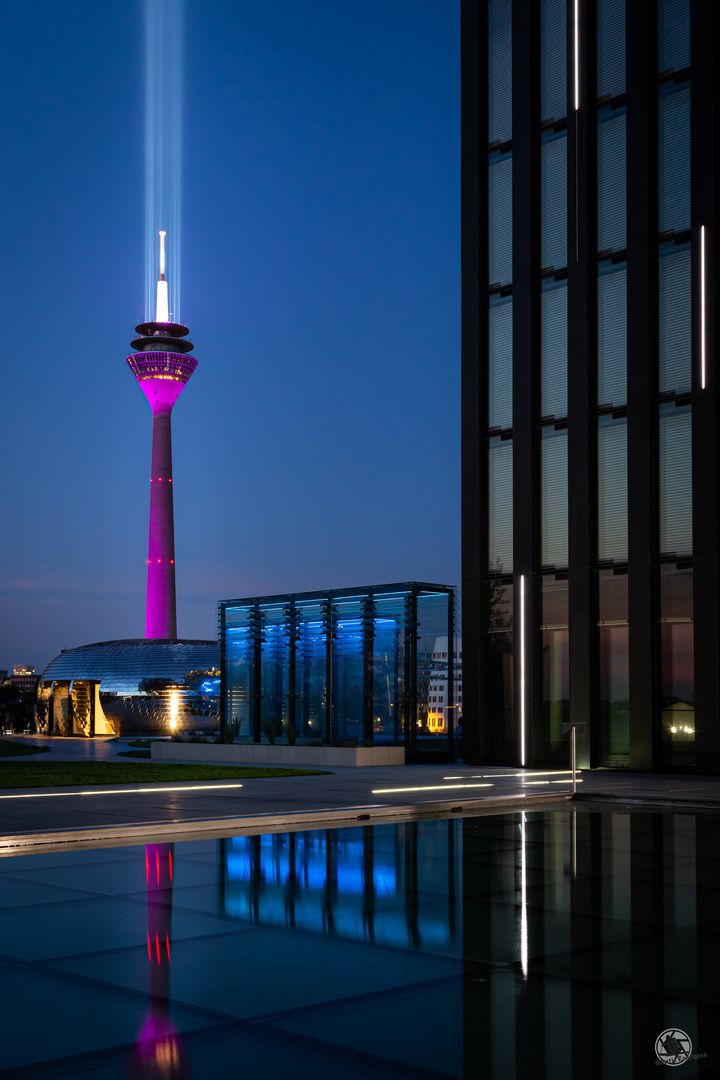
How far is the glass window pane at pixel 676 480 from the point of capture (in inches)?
977

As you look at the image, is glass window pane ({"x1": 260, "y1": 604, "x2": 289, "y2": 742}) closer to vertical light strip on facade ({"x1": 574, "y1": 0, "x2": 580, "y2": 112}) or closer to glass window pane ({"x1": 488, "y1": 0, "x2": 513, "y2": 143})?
glass window pane ({"x1": 488, "y1": 0, "x2": 513, "y2": 143})

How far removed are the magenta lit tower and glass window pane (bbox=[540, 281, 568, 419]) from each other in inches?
4217

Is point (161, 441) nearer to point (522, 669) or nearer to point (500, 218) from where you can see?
point (500, 218)

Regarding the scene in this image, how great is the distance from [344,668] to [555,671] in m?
6.50

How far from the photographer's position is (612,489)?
86.3 ft

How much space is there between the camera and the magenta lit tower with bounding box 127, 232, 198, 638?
13275cm

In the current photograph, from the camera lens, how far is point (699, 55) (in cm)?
2533

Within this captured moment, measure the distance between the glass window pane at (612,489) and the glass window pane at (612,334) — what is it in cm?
63

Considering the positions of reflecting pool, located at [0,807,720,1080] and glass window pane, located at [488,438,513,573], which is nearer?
reflecting pool, located at [0,807,720,1080]

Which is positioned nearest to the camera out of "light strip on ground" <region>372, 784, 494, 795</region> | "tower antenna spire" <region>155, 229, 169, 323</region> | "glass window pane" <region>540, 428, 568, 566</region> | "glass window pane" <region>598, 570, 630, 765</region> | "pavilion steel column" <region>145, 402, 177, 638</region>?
"light strip on ground" <region>372, 784, 494, 795</region>

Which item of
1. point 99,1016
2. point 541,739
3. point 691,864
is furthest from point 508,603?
point 99,1016

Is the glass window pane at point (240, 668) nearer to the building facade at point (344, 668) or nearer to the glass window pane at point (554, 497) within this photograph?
the building facade at point (344, 668)

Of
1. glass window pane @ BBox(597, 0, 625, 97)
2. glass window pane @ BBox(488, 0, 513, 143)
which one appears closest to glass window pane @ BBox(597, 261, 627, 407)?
glass window pane @ BBox(597, 0, 625, 97)

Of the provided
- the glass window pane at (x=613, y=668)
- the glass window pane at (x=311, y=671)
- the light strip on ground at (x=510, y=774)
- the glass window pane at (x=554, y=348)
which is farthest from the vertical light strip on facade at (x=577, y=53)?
the light strip on ground at (x=510, y=774)
